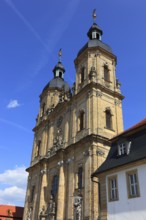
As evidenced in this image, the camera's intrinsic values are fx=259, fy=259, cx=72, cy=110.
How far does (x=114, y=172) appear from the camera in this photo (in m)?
16.5

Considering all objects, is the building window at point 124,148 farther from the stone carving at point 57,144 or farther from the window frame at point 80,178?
the stone carving at point 57,144

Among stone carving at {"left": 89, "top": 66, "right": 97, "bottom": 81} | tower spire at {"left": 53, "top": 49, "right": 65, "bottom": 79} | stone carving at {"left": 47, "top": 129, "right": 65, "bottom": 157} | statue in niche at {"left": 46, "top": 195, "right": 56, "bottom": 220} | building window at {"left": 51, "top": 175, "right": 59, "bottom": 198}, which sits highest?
tower spire at {"left": 53, "top": 49, "right": 65, "bottom": 79}

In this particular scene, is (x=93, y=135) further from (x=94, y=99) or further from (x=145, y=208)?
(x=145, y=208)

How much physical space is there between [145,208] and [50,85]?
98.1 feet

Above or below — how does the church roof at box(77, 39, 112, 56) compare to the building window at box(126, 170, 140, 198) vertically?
above

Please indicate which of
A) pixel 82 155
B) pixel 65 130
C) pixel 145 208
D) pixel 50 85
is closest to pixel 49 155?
pixel 65 130

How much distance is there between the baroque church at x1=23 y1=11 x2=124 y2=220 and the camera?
24109mm

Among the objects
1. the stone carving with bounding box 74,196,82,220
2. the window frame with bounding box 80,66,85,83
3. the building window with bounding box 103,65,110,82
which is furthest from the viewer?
the window frame with bounding box 80,66,85,83

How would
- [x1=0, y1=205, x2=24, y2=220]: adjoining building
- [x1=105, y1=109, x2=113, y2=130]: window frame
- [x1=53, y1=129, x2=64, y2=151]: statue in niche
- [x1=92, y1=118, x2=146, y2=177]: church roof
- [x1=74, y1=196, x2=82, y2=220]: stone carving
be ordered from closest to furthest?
1. [x1=92, y1=118, x2=146, y2=177]: church roof
2. [x1=74, y1=196, x2=82, y2=220]: stone carving
3. [x1=105, y1=109, x2=113, y2=130]: window frame
4. [x1=53, y1=129, x2=64, y2=151]: statue in niche
5. [x1=0, y1=205, x2=24, y2=220]: adjoining building

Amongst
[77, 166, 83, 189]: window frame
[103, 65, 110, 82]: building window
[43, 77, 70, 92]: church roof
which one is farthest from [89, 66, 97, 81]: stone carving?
[43, 77, 70, 92]: church roof

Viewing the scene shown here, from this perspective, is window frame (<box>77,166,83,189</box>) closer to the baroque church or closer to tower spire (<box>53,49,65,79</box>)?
the baroque church

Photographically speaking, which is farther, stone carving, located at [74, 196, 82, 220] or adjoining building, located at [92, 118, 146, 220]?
stone carving, located at [74, 196, 82, 220]

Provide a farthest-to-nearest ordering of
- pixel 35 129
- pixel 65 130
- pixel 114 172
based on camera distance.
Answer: pixel 35 129 → pixel 65 130 → pixel 114 172

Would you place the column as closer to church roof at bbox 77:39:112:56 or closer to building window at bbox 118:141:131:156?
building window at bbox 118:141:131:156
